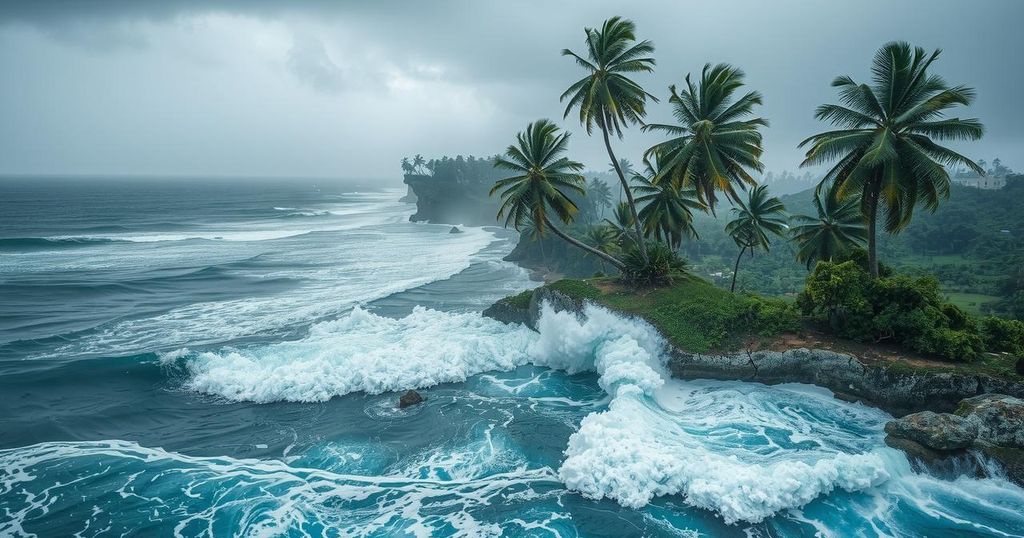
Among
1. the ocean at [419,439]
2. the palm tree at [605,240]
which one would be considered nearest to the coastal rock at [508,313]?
the ocean at [419,439]

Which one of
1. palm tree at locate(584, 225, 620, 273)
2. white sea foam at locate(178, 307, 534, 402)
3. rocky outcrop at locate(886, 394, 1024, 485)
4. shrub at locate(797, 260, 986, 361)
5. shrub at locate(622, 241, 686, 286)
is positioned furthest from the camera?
palm tree at locate(584, 225, 620, 273)

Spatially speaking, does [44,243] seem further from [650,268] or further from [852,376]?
[852,376]

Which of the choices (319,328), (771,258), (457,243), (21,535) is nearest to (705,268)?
(771,258)

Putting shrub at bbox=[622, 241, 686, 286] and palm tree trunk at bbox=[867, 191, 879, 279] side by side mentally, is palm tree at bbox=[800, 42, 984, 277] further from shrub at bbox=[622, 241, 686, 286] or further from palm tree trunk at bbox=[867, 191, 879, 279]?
shrub at bbox=[622, 241, 686, 286]

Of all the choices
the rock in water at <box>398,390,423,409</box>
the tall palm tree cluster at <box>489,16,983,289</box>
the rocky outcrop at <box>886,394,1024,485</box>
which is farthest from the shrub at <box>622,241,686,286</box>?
the rock in water at <box>398,390,423,409</box>

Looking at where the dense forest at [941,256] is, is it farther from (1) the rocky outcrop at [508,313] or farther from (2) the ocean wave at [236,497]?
(2) the ocean wave at [236,497]

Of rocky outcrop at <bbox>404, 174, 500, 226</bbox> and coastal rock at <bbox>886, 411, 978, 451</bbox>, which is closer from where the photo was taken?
coastal rock at <bbox>886, 411, 978, 451</bbox>

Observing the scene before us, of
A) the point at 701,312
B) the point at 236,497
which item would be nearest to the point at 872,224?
the point at 701,312
